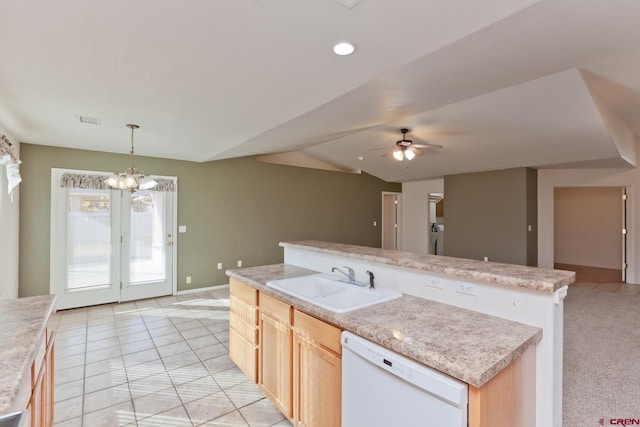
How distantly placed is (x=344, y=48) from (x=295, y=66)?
1.24ft

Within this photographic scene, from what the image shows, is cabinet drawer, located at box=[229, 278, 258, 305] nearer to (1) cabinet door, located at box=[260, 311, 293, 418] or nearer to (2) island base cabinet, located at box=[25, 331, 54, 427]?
(1) cabinet door, located at box=[260, 311, 293, 418]

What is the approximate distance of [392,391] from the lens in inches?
52.2

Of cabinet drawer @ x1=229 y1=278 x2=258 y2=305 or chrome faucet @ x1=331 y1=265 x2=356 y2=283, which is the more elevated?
chrome faucet @ x1=331 y1=265 x2=356 y2=283

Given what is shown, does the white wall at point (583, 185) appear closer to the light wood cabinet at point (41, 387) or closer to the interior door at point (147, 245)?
the interior door at point (147, 245)

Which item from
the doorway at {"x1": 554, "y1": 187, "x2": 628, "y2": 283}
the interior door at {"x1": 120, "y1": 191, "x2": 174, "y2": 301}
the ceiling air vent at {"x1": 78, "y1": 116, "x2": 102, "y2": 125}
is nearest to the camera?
the ceiling air vent at {"x1": 78, "y1": 116, "x2": 102, "y2": 125}

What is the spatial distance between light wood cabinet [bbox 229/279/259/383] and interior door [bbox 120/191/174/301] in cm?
300

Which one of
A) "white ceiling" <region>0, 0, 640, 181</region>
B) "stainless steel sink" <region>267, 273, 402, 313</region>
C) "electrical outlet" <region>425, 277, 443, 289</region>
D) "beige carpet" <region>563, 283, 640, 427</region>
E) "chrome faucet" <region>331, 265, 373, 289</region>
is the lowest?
"beige carpet" <region>563, 283, 640, 427</region>

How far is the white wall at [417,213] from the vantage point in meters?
8.37

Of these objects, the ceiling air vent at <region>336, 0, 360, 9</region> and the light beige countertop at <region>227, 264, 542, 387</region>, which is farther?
the ceiling air vent at <region>336, 0, 360, 9</region>

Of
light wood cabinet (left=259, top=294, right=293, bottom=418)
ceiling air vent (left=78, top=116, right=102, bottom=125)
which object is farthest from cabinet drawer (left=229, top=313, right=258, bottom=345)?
ceiling air vent (left=78, top=116, right=102, bottom=125)

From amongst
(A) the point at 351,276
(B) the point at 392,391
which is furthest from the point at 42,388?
(A) the point at 351,276

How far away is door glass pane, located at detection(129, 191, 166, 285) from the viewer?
16.5ft

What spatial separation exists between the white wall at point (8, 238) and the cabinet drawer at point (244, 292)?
2907mm

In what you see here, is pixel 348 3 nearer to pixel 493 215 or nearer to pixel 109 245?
pixel 109 245
